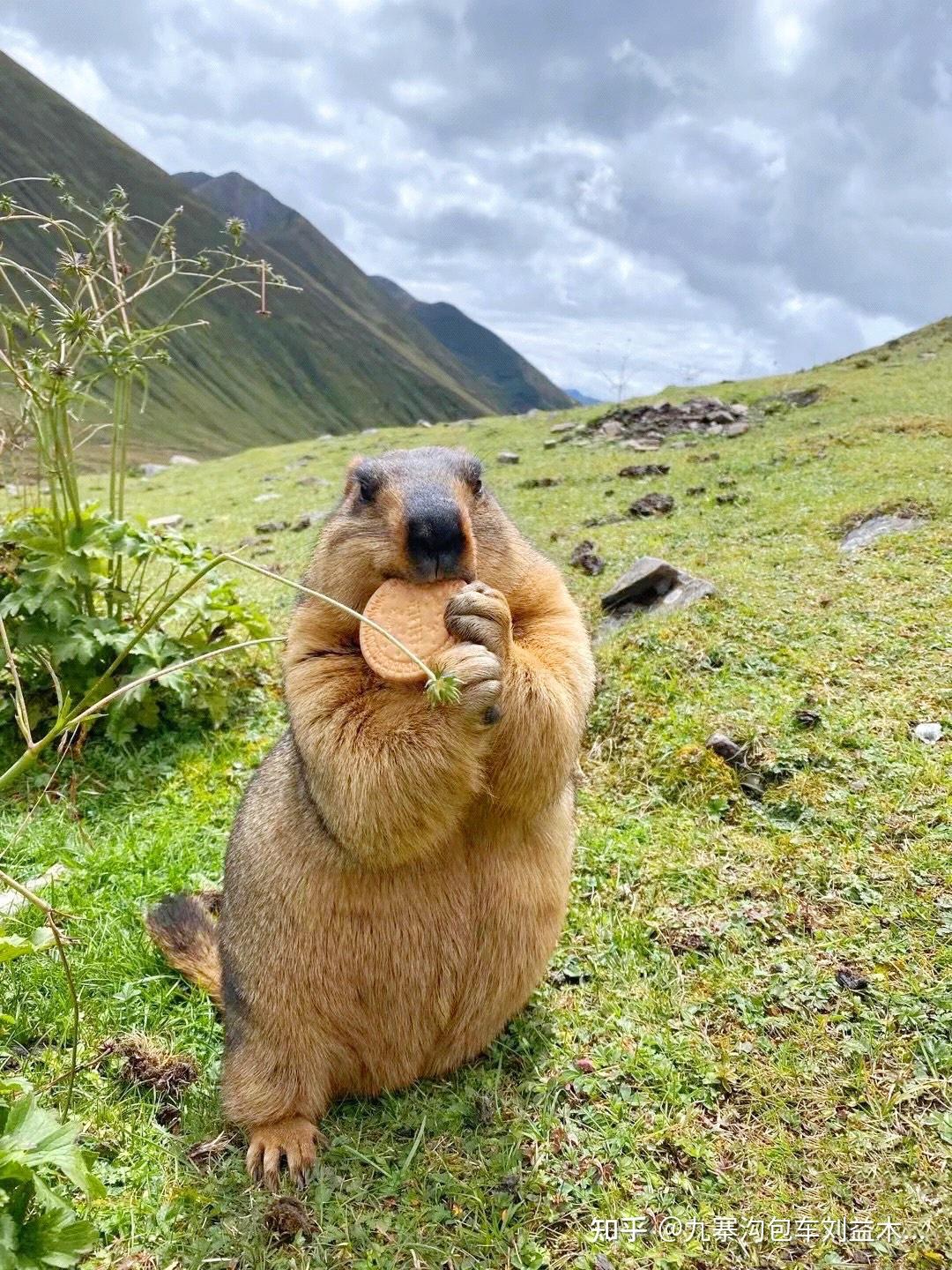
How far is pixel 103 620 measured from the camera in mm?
5395

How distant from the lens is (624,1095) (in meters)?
Result: 3.26

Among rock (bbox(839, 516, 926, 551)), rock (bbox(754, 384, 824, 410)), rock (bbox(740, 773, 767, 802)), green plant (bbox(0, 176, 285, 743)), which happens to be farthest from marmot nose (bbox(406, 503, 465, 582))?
rock (bbox(754, 384, 824, 410))

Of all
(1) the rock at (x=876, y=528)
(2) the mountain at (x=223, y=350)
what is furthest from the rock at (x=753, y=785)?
(2) the mountain at (x=223, y=350)

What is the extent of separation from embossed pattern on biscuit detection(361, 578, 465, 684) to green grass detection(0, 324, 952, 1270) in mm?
1768

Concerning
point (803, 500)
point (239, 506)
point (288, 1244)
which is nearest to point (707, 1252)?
point (288, 1244)

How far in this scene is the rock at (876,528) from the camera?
7.98 metres

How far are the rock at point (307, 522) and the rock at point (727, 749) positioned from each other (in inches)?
341

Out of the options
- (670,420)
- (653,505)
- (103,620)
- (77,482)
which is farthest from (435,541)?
(670,420)

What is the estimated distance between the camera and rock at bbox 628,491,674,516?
11.3 metres

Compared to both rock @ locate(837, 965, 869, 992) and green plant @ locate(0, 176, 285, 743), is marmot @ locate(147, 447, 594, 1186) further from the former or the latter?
rock @ locate(837, 965, 869, 992)

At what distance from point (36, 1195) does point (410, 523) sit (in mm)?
2056

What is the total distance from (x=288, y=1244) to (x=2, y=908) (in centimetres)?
236

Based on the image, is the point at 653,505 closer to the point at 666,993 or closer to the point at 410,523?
the point at 666,993

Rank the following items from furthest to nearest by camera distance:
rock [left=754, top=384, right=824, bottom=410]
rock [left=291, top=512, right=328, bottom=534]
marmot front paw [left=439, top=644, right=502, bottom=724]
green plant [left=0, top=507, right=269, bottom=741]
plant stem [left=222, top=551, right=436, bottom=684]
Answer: rock [left=754, top=384, right=824, bottom=410] → rock [left=291, top=512, right=328, bottom=534] → green plant [left=0, top=507, right=269, bottom=741] → marmot front paw [left=439, top=644, right=502, bottom=724] → plant stem [left=222, top=551, right=436, bottom=684]
